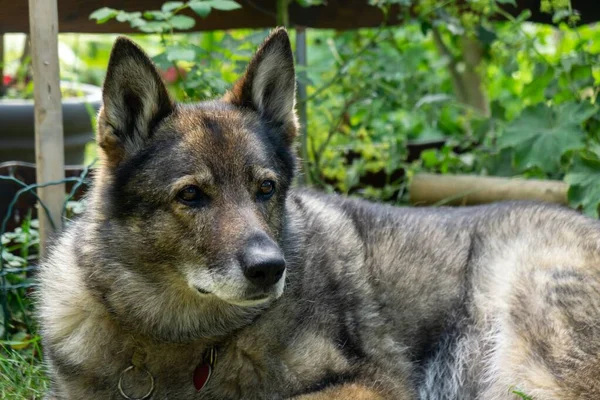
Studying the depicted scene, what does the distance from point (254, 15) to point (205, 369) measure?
2.90m

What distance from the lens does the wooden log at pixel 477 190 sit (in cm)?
549

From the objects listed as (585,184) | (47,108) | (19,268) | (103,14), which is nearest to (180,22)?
(103,14)

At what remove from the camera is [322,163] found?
627 centimetres

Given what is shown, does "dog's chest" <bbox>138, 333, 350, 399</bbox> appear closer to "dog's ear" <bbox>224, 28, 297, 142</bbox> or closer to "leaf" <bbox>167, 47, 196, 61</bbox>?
"dog's ear" <bbox>224, 28, 297, 142</bbox>

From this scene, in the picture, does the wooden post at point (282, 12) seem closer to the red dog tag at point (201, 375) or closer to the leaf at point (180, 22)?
the leaf at point (180, 22)

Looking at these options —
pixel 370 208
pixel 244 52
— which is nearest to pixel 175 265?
pixel 370 208

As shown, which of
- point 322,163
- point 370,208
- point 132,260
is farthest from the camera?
point 322,163

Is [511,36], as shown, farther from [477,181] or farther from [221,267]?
[221,267]

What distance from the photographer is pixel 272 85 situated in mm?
3650

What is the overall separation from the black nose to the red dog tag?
0.59 meters

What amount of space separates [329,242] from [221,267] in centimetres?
103

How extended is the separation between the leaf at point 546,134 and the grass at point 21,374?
3.17 metres

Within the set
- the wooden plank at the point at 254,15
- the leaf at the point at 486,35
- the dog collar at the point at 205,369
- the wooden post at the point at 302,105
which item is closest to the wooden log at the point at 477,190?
the wooden post at the point at 302,105

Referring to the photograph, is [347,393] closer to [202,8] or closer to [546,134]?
[202,8]
